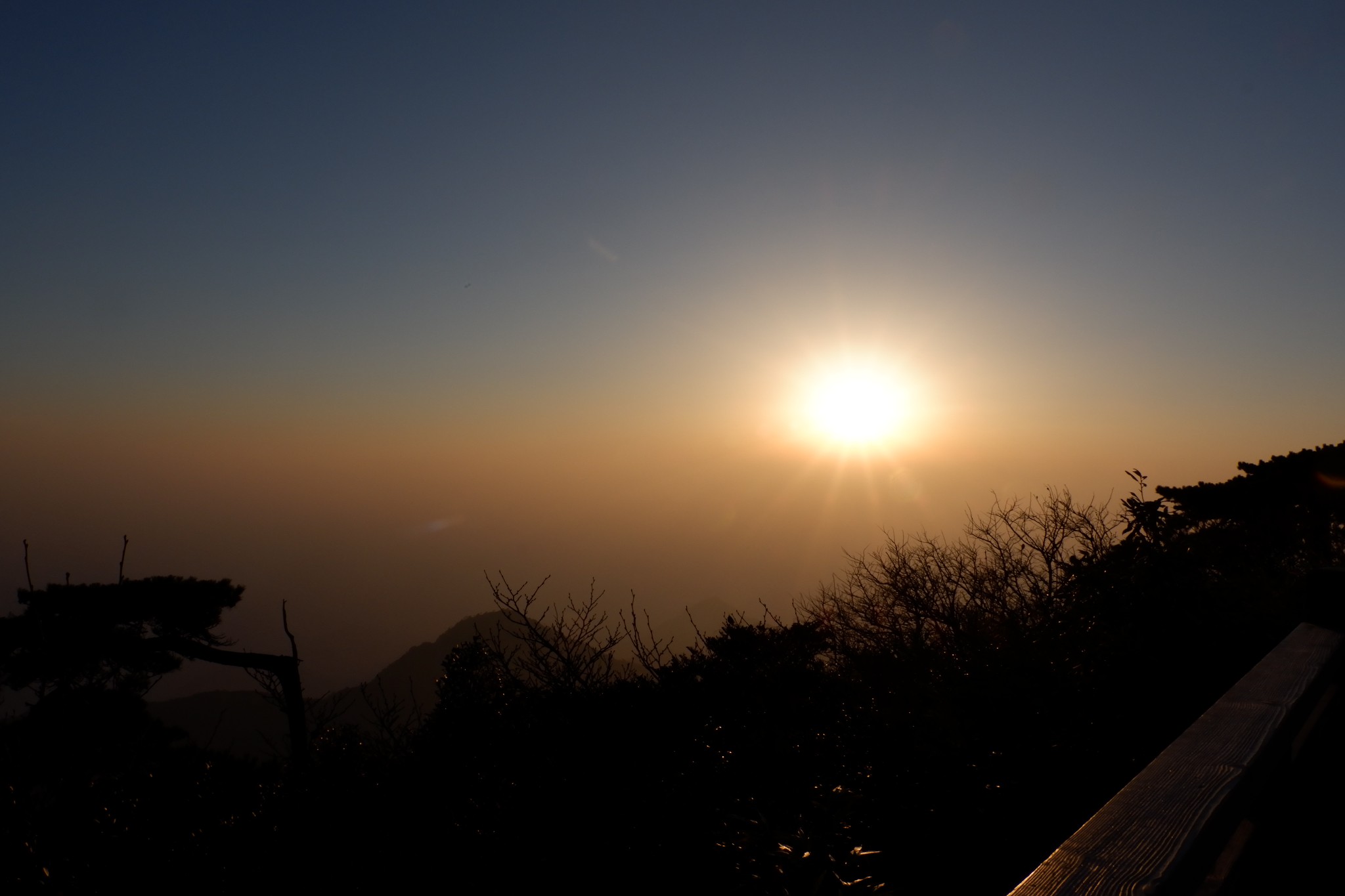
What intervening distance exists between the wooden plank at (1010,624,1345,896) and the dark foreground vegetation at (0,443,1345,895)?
5.88 ft

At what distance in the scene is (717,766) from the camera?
6008 mm

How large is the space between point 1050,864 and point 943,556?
20.7 m

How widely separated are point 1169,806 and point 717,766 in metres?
5.13

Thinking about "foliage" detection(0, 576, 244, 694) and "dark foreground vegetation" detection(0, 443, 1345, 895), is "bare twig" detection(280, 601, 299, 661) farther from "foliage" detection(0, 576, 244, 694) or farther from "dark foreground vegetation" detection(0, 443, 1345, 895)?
"foliage" detection(0, 576, 244, 694)

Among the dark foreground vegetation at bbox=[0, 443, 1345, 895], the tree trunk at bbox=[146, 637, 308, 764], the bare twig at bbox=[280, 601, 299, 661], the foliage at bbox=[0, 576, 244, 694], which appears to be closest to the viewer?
the dark foreground vegetation at bbox=[0, 443, 1345, 895]

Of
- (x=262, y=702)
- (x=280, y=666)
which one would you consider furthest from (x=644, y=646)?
(x=262, y=702)

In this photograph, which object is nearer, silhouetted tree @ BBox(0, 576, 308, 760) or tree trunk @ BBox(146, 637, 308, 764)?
tree trunk @ BBox(146, 637, 308, 764)

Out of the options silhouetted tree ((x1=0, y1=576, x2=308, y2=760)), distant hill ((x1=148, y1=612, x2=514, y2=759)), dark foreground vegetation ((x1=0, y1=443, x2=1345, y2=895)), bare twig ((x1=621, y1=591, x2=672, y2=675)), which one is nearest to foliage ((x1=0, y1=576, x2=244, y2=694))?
silhouetted tree ((x1=0, y1=576, x2=308, y2=760))

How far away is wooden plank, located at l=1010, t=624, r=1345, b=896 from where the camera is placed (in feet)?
3.72

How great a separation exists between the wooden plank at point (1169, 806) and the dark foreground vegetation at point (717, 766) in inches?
70.6

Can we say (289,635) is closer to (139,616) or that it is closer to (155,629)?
(139,616)

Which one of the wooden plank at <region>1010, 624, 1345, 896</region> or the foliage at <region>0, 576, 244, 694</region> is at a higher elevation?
the foliage at <region>0, 576, 244, 694</region>

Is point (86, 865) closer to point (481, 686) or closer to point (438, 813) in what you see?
point (438, 813)

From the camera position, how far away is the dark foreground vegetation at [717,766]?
4.48m
